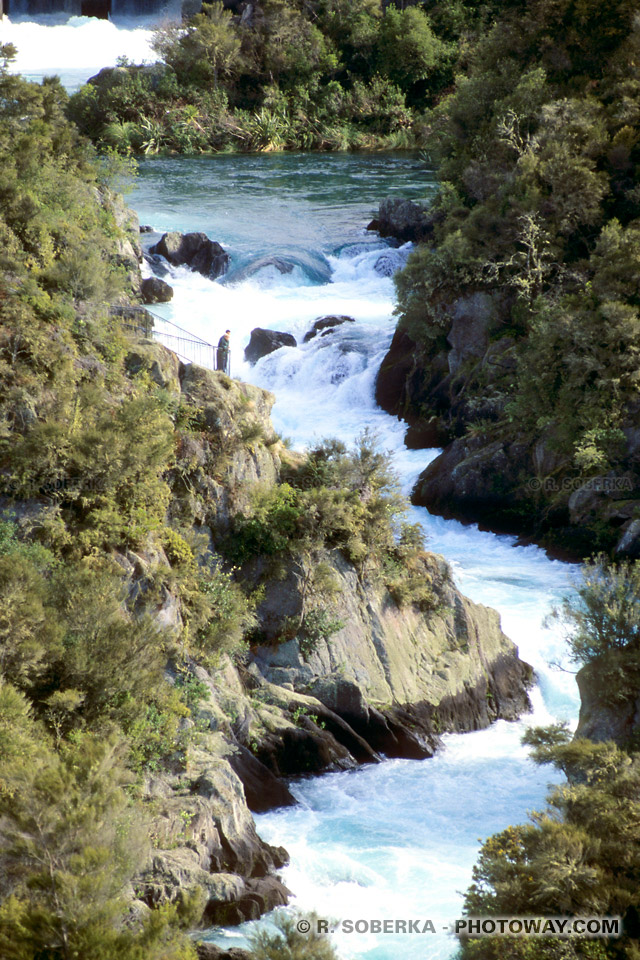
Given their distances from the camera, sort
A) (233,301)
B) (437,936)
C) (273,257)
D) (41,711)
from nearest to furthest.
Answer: (41,711)
(437,936)
(233,301)
(273,257)

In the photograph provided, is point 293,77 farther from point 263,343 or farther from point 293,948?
point 293,948

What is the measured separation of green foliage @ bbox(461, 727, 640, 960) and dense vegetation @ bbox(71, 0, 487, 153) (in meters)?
52.1

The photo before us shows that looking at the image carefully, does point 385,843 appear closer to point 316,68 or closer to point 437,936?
point 437,936

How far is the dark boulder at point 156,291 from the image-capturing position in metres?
28.8

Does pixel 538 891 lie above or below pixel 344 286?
below

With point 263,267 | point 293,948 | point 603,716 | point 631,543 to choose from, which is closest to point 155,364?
point 603,716

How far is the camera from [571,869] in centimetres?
786

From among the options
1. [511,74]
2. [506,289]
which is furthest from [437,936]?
[511,74]

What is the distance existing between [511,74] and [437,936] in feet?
84.2

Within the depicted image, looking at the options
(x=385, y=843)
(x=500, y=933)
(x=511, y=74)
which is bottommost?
(x=385, y=843)

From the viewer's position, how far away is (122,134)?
51.7 metres

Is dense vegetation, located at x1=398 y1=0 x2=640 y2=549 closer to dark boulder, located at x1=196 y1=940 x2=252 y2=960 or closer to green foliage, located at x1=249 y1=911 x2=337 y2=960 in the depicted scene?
dark boulder, located at x1=196 y1=940 x2=252 y2=960

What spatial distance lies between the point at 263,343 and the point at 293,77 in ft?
131

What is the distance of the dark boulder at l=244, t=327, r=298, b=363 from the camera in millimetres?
28031
